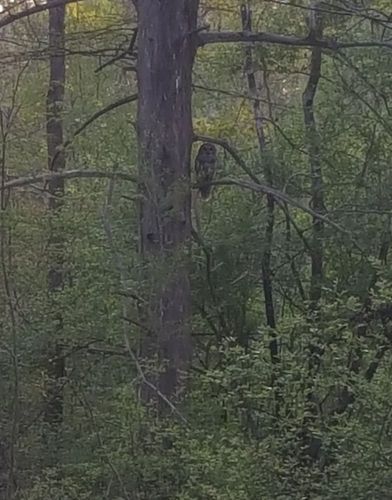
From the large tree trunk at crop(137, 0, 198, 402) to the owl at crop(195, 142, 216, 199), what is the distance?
1.29 ft

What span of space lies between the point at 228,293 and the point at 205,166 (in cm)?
101

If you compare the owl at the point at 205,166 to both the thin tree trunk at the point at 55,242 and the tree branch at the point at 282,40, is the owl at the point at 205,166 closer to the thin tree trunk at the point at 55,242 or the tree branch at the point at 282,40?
the tree branch at the point at 282,40

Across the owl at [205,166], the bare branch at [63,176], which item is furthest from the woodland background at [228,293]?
the owl at [205,166]

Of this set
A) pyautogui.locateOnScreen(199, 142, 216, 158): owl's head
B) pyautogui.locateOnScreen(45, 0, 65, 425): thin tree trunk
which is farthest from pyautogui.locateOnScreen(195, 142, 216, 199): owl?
pyautogui.locateOnScreen(45, 0, 65, 425): thin tree trunk

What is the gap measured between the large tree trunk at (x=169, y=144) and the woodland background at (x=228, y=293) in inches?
2.8

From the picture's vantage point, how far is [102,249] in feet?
22.0

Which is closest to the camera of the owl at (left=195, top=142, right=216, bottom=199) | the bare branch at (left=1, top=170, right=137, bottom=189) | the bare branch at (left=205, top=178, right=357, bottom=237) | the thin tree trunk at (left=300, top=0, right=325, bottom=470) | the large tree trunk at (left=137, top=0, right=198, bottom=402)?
the large tree trunk at (left=137, top=0, right=198, bottom=402)

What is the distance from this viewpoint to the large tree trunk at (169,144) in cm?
607

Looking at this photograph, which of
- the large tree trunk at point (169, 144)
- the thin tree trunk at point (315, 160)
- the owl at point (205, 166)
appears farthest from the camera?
the owl at point (205, 166)

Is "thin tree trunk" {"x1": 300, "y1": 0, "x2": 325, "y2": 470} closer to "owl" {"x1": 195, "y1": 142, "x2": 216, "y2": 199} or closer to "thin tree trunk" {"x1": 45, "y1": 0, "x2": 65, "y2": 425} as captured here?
"owl" {"x1": 195, "y1": 142, "x2": 216, "y2": 199}

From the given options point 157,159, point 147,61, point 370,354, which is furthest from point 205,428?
point 147,61

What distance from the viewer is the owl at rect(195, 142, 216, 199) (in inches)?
283

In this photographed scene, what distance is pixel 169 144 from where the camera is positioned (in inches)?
263

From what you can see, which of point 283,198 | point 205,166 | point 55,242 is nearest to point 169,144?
point 205,166
